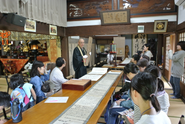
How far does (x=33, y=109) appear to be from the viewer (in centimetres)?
150

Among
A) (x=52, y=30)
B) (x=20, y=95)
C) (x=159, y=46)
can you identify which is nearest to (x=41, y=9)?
(x=52, y=30)

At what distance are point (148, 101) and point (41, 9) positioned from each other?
4.13 metres

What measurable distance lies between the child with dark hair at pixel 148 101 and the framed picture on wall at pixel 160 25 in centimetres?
422

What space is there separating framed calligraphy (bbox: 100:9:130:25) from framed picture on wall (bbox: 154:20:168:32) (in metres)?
0.90

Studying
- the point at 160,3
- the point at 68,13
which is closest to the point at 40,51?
the point at 68,13

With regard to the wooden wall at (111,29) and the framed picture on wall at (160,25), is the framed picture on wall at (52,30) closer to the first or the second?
the wooden wall at (111,29)

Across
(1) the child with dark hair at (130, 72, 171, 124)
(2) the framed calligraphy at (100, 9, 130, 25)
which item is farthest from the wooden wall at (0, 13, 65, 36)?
(1) the child with dark hair at (130, 72, 171, 124)

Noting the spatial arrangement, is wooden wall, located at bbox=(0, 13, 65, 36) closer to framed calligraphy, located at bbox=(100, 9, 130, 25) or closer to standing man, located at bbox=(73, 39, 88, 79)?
standing man, located at bbox=(73, 39, 88, 79)

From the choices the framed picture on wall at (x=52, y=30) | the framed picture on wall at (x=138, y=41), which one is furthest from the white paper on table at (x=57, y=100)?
the framed picture on wall at (x=138, y=41)

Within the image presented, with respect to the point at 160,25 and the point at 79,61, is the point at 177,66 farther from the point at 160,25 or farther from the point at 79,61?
the point at 79,61

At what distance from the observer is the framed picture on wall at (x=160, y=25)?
462cm

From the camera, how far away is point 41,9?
4.22 metres

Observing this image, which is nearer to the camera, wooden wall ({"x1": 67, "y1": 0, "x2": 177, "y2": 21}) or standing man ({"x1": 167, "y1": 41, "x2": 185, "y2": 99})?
standing man ({"x1": 167, "y1": 41, "x2": 185, "y2": 99})

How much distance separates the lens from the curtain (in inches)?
125
